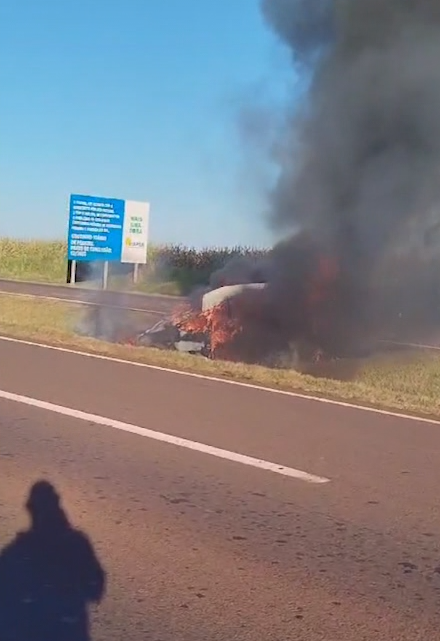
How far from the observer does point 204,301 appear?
1394cm

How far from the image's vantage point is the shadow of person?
322 cm

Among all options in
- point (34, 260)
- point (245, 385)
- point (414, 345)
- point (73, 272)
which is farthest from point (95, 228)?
point (245, 385)

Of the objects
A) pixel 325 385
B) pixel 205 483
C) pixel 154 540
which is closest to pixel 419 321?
pixel 325 385

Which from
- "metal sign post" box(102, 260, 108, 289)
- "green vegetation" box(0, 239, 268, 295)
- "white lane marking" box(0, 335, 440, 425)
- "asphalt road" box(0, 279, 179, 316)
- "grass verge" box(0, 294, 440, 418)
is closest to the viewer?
"white lane marking" box(0, 335, 440, 425)

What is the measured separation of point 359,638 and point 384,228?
10948 mm

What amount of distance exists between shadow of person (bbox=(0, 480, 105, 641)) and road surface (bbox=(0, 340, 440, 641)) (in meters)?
0.05

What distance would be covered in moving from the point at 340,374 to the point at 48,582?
9165 millimetres

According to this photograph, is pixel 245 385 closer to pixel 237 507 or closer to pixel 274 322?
pixel 274 322

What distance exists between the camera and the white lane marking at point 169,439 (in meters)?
5.59

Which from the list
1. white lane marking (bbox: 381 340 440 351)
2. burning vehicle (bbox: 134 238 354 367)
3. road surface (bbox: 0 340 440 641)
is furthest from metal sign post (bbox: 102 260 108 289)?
road surface (bbox: 0 340 440 641)

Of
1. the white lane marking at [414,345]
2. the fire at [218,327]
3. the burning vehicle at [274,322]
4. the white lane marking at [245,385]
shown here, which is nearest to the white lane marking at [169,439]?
the white lane marking at [245,385]

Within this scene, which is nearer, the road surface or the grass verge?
the road surface

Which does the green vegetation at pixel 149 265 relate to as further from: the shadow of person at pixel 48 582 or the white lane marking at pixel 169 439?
the shadow of person at pixel 48 582

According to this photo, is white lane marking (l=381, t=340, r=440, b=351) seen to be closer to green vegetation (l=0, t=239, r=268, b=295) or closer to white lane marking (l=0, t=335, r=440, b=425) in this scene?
white lane marking (l=0, t=335, r=440, b=425)
